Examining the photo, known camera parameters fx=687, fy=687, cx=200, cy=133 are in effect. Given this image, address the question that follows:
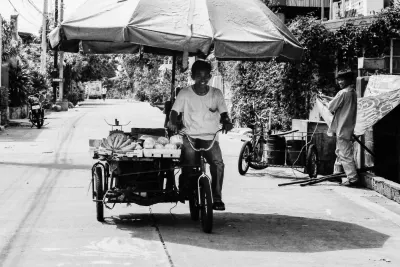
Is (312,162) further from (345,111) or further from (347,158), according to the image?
(345,111)

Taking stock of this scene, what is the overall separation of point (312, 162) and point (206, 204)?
20.8ft

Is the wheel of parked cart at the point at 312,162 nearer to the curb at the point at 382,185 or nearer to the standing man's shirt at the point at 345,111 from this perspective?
the curb at the point at 382,185

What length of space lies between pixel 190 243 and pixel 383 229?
278 centimetres

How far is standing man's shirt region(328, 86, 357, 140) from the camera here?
1241 centimetres

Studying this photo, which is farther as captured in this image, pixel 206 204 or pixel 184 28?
pixel 184 28

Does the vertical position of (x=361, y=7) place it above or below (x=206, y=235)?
above

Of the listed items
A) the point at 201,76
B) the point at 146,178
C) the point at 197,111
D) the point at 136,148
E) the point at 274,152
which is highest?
the point at 201,76

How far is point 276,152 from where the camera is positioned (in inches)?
578

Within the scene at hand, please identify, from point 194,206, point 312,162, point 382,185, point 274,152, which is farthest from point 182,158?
point 274,152

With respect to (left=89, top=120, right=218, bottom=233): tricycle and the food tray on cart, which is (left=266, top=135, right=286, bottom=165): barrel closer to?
(left=89, top=120, right=218, bottom=233): tricycle

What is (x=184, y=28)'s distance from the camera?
8.15m

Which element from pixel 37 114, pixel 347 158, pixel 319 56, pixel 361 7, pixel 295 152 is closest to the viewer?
pixel 347 158

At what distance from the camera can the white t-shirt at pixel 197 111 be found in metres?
8.39

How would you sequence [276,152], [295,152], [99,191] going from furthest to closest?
[276,152] < [295,152] < [99,191]
